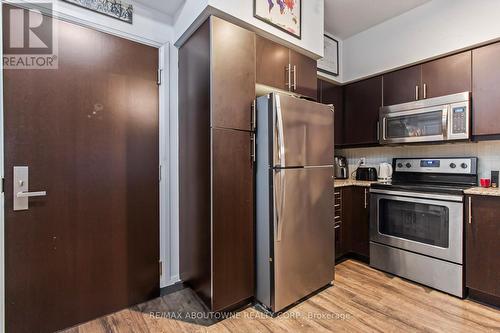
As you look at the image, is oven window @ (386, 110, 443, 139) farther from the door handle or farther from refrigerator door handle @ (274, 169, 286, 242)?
the door handle

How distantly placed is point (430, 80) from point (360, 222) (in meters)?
1.64

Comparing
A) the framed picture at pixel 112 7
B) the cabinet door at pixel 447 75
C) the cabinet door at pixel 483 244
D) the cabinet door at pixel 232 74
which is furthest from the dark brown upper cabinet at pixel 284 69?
the cabinet door at pixel 483 244

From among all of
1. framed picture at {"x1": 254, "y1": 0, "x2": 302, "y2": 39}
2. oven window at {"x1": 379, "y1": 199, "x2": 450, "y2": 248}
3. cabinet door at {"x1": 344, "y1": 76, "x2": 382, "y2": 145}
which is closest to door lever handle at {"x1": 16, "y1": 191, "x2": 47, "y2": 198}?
framed picture at {"x1": 254, "y1": 0, "x2": 302, "y2": 39}

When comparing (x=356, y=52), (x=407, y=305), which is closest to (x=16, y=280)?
(x=407, y=305)

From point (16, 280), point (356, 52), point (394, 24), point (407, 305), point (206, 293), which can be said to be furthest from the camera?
point (356, 52)

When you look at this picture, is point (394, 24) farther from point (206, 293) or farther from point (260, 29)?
point (206, 293)

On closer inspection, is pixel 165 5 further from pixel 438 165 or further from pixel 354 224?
pixel 438 165

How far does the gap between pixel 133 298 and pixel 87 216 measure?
30.8 inches

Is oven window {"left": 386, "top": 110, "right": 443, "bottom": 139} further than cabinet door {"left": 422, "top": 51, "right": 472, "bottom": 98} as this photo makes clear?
Yes

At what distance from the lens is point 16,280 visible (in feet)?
4.90

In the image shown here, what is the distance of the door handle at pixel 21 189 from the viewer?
1501mm

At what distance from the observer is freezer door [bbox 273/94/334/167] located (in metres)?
1.78

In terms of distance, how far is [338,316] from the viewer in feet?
5.96

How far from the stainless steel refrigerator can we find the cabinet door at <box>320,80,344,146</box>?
946 mm
